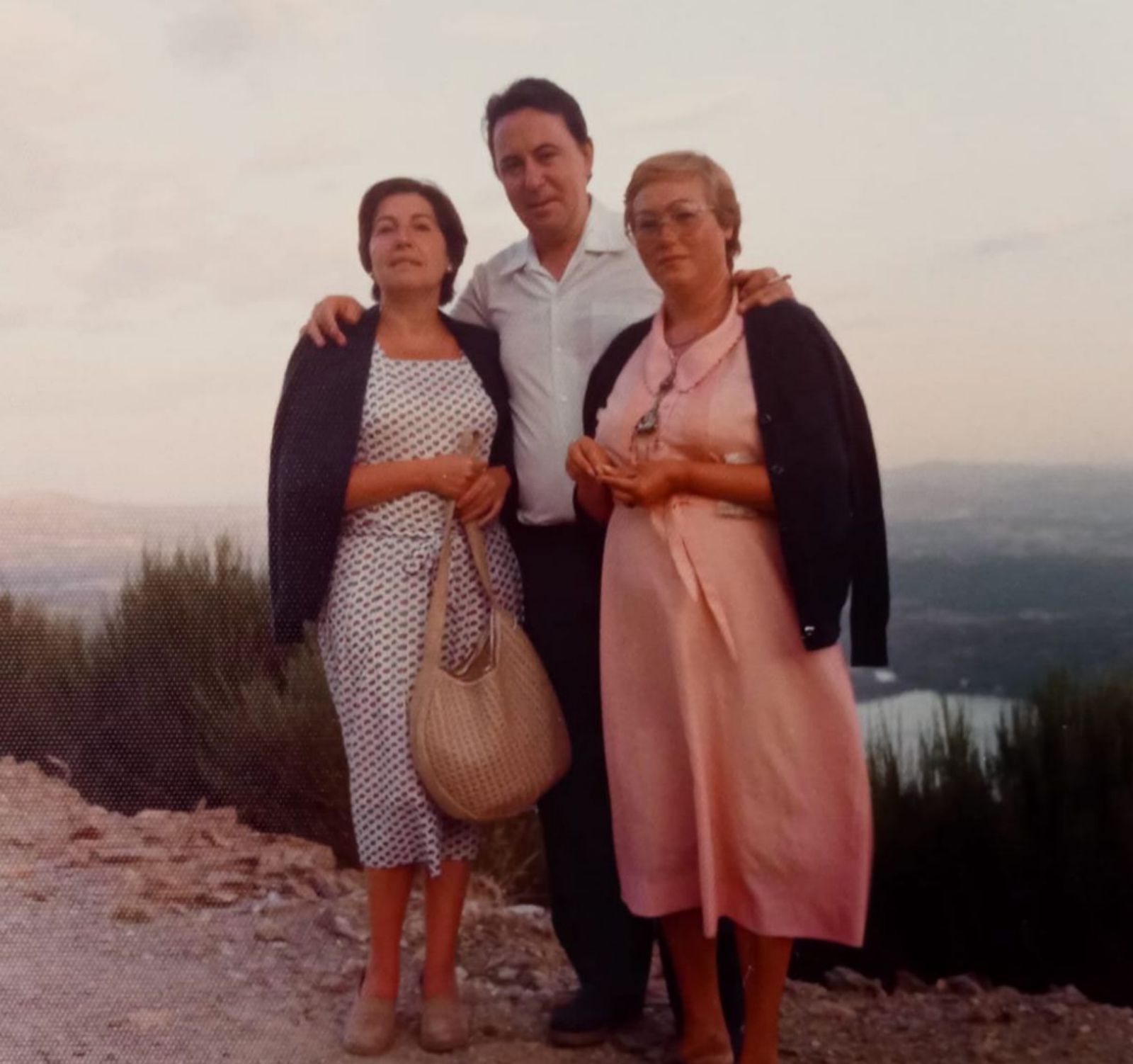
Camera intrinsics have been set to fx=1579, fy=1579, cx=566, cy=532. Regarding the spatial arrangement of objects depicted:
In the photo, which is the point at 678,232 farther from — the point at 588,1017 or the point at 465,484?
the point at 588,1017

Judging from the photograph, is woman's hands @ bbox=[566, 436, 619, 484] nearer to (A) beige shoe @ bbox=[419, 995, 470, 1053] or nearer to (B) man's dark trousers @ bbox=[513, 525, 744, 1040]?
(B) man's dark trousers @ bbox=[513, 525, 744, 1040]

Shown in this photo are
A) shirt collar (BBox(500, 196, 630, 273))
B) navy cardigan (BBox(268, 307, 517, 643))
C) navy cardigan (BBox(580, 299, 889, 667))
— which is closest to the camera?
navy cardigan (BBox(580, 299, 889, 667))

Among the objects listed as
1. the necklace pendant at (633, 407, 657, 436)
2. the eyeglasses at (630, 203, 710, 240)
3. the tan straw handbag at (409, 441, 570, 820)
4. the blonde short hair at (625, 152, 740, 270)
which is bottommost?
the tan straw handbag at (409, 441, 570, 820)

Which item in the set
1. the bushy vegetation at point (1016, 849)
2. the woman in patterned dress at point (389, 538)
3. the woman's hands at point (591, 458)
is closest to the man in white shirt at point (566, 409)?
the woman in patterned dress at point (389, 538)

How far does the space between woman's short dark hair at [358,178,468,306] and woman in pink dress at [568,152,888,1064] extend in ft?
2.04

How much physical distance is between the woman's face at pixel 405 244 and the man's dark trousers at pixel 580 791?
670 millimetres

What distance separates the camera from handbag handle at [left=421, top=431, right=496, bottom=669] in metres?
3.63

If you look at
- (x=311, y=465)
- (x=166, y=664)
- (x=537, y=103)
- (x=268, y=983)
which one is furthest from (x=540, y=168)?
(x=166, y=664)

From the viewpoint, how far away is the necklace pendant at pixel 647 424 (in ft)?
11.1

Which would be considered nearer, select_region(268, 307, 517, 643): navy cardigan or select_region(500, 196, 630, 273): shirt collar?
select_region(268, 307, 517, 643): navy cardigan

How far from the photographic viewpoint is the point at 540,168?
12.6 feet

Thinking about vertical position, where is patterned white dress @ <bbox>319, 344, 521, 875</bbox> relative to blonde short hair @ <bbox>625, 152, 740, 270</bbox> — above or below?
below

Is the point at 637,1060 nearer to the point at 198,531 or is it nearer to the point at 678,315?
the point at 678,315

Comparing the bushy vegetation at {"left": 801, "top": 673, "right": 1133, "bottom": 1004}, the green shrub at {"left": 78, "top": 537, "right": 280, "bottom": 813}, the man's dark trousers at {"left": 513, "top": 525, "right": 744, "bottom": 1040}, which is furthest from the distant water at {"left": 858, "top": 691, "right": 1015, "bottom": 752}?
the green shrub at {"left": 78, "top": 537, "right": 280, "bottom": 813}
